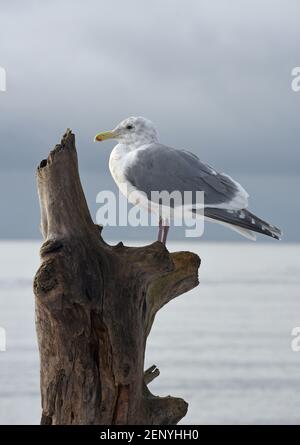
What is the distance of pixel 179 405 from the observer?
5.79 meters

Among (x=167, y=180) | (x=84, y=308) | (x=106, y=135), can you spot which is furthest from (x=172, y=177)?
(x=84, y=308)

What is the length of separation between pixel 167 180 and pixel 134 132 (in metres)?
0.46

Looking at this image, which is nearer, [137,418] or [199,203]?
[137,418]

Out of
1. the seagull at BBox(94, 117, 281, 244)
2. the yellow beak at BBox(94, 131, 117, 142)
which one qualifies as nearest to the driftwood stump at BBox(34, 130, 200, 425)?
the seagull at BBox(94, 117, 281, 244)

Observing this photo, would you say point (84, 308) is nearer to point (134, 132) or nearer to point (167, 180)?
point (167, 180)

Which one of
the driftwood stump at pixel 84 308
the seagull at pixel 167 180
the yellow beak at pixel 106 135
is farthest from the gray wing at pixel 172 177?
the driftwood stump at pixel 84 308

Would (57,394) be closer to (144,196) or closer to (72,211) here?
(72,211)

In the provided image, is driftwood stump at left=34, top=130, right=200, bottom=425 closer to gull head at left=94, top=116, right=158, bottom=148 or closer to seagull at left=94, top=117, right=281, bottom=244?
seagull at left=94, top=117, right=281, bottom=244

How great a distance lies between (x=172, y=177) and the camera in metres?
5.89

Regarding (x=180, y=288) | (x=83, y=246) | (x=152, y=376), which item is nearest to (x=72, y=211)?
(x=83, y=246)

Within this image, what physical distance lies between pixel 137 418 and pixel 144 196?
5.12 ft

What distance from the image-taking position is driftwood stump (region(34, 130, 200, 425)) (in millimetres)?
4980
